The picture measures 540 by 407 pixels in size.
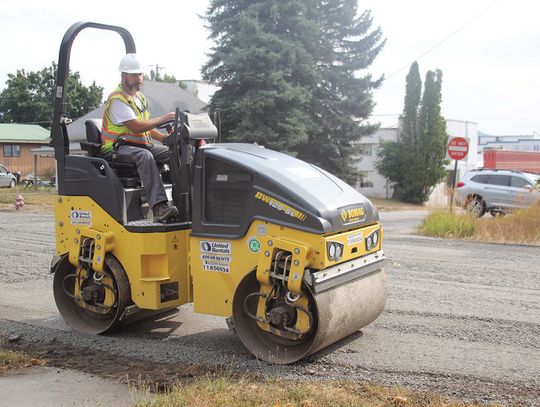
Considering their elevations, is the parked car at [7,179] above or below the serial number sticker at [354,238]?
above

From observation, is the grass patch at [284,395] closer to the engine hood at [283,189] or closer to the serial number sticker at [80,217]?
the engine hood at [283,189]

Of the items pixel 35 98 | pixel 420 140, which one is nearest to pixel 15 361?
pixel 420 140

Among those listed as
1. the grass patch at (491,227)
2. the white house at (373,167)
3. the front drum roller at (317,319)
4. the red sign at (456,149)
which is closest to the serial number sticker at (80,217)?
the front drum roller at (317,319)

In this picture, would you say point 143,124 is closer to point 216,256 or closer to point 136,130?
point 136,130

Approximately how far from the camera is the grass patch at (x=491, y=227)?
14797 mm

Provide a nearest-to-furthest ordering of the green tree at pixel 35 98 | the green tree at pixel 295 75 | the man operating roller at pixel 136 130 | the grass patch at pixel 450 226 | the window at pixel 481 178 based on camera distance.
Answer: the man operating roller at pixel 136 130, the grass patch at pixel 450 226, the window at pixel 481 178, the green tree at pixel 295 75, the green tree at pixel 35 98

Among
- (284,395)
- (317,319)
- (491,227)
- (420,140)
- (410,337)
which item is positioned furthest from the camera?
(420,140)

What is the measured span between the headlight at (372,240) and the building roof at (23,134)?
165 feet

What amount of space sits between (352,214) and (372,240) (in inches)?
18.8

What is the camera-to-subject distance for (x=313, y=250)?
17.1 ft

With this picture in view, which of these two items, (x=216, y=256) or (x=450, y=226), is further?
(x=450, y=226)

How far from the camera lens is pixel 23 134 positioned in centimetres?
5484

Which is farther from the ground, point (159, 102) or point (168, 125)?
point (159, 102)

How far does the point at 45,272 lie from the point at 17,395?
5417 millimetres
